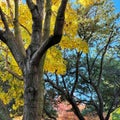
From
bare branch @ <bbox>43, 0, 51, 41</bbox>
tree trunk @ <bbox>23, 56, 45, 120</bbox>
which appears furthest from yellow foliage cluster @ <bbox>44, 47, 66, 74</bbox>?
tree trunk @ <bbox>23, 56, 45, 120</bbox>

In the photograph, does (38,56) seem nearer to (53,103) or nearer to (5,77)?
(5,77)

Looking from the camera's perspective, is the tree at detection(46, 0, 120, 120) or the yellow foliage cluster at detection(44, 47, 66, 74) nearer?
the yellow foliage cluster at detection(44, 47, 66, 74)

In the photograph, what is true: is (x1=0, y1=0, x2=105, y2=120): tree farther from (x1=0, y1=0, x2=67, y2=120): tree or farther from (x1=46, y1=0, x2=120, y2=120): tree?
(x1=46, y1=0, x2=120, y2=120): tree

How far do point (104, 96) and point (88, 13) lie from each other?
574 centimetres

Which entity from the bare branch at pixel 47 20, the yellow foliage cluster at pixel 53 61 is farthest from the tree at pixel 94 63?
the bare branch at pixel 47 20

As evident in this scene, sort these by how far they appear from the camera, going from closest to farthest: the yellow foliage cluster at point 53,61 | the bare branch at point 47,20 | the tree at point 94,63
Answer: the bare branch at point 47,20 < the yellow foliage cluster at point 53,61 < the tree at point 94,63

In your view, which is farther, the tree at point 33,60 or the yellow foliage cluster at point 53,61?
the yellow foliage cluster at point 53,61

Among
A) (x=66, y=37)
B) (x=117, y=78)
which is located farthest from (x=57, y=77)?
(x=66, y=37)

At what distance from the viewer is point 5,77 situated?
1075 cm

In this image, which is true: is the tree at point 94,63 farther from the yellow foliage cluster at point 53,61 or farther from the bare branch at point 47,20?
the bare branch at point 47,20

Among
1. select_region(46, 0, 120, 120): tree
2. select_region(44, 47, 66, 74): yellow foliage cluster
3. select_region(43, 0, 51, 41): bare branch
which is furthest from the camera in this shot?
select_region(46, 0, 120, 120): tree

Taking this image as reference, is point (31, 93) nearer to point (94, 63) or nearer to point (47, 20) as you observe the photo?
point (47, 20)

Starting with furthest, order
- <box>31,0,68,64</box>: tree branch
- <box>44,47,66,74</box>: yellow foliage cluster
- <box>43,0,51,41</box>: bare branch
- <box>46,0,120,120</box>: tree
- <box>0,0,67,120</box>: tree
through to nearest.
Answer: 1. <box>46,0,120,120</box>: tree
2. <box>44,47,66,74</box>: yellow foliage cluster
3. <box>43,0,51,41</box>: bare branch
4. <box>0,0,67,120</box>: tree
5. <box>31,0,68,64</box>: tree branch

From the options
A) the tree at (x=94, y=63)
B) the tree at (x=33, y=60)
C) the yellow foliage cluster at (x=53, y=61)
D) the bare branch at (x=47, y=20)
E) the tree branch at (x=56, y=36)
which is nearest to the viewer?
the tree branch at (x=56, y=36)
